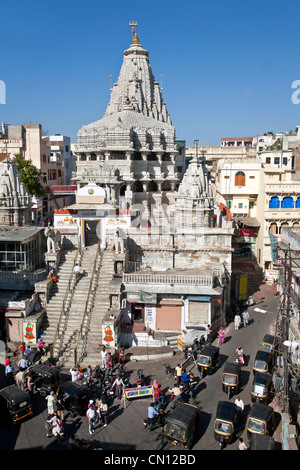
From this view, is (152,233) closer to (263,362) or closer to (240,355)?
(240,355)

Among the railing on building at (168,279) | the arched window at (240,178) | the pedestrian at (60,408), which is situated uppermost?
the arched window at (240,178)

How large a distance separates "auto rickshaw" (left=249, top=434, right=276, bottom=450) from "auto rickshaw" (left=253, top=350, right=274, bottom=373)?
5355 millimetres

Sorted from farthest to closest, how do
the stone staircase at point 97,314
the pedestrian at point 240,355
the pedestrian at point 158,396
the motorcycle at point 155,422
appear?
the stone staircase at point 97,314 < the pedestrian at point 240,355 < the pedestrian at point 158,396 < the motorcycle at point 155,422

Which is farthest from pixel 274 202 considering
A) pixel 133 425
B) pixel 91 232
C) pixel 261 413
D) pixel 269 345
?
pixel 133 425

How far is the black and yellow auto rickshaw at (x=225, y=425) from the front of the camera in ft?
50.0

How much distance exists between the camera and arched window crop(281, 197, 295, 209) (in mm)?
38469

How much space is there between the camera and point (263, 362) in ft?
64.7

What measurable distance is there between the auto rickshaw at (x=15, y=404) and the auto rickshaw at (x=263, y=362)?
10.2 m

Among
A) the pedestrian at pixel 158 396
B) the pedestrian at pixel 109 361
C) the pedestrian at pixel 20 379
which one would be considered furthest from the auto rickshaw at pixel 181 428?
the pedestrian at pixel 20 379

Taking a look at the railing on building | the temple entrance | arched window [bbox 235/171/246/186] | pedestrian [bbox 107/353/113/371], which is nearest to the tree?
the temple entrance

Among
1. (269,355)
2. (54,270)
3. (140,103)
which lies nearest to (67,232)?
(54,270)

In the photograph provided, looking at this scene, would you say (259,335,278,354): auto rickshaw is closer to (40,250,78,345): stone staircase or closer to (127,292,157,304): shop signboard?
(127,292,157,304): shop signboard

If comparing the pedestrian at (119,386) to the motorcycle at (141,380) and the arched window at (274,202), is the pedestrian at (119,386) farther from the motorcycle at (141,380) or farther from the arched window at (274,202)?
the arched window at (274,202)

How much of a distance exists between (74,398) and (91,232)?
1561 cm
